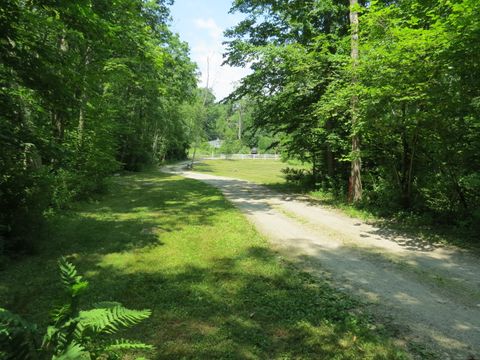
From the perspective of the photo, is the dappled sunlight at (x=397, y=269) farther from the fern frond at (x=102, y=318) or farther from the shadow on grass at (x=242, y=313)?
the fern frond at (x=102, y=318)

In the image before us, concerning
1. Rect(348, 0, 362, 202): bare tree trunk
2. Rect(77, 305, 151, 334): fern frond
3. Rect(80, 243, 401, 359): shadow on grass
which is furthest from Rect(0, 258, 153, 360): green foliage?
Rect(348, 0, 362, 202): bare tree trunk

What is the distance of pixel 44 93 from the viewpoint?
6.36 metres

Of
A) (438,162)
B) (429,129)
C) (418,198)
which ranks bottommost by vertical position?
(418,198)

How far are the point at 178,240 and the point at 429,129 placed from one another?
6.93 m

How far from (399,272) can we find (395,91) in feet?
15.1

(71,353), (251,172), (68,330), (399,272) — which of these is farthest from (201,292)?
(251,172)

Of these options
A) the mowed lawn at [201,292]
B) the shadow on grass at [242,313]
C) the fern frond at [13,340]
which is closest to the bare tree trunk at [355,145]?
the mowed lawn at [201,292]

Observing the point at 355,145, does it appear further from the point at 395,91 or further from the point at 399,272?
the point at 399,272

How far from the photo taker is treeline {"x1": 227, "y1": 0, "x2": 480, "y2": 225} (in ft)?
24.1

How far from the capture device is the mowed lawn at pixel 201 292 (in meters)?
3.83

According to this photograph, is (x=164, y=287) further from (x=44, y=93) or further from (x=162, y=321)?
(x=44, y=93)

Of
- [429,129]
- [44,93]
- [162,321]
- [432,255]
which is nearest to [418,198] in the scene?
[429,129]

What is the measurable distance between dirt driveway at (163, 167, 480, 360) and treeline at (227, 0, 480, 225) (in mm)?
1798

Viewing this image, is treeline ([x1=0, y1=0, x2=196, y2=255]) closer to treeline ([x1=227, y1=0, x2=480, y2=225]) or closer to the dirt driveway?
the dirt driveway
